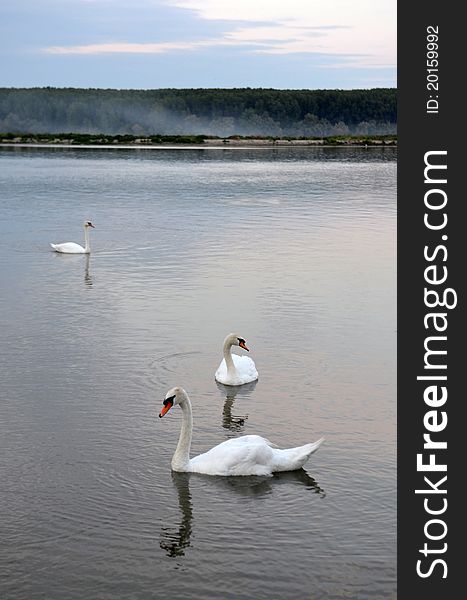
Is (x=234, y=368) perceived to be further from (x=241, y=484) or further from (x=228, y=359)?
(x=241, y=484)

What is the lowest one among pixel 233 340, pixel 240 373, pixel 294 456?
pixel 294 456

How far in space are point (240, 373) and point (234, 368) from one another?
93 millimetres

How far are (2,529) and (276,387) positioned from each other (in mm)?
4633

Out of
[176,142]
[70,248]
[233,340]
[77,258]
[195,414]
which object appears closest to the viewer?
[195,414]

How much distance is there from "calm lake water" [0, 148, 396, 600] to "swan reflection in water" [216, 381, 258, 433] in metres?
0.03

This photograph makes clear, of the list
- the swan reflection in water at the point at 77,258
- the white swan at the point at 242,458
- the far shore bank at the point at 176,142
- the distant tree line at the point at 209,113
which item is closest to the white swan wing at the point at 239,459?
the white swan at the point at 242,458

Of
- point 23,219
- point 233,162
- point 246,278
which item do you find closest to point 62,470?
point 246,278

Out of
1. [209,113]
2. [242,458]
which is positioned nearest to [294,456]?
[242,458]

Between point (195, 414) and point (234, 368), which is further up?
point (234, 368)

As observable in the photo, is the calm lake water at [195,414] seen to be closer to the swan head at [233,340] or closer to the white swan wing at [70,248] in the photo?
the white swan wing at [70,248]

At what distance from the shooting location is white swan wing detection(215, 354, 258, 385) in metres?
13.0

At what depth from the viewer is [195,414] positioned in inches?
472

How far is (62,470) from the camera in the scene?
1035 centimetres

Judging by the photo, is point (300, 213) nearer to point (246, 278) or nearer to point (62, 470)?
point (246, 278)
